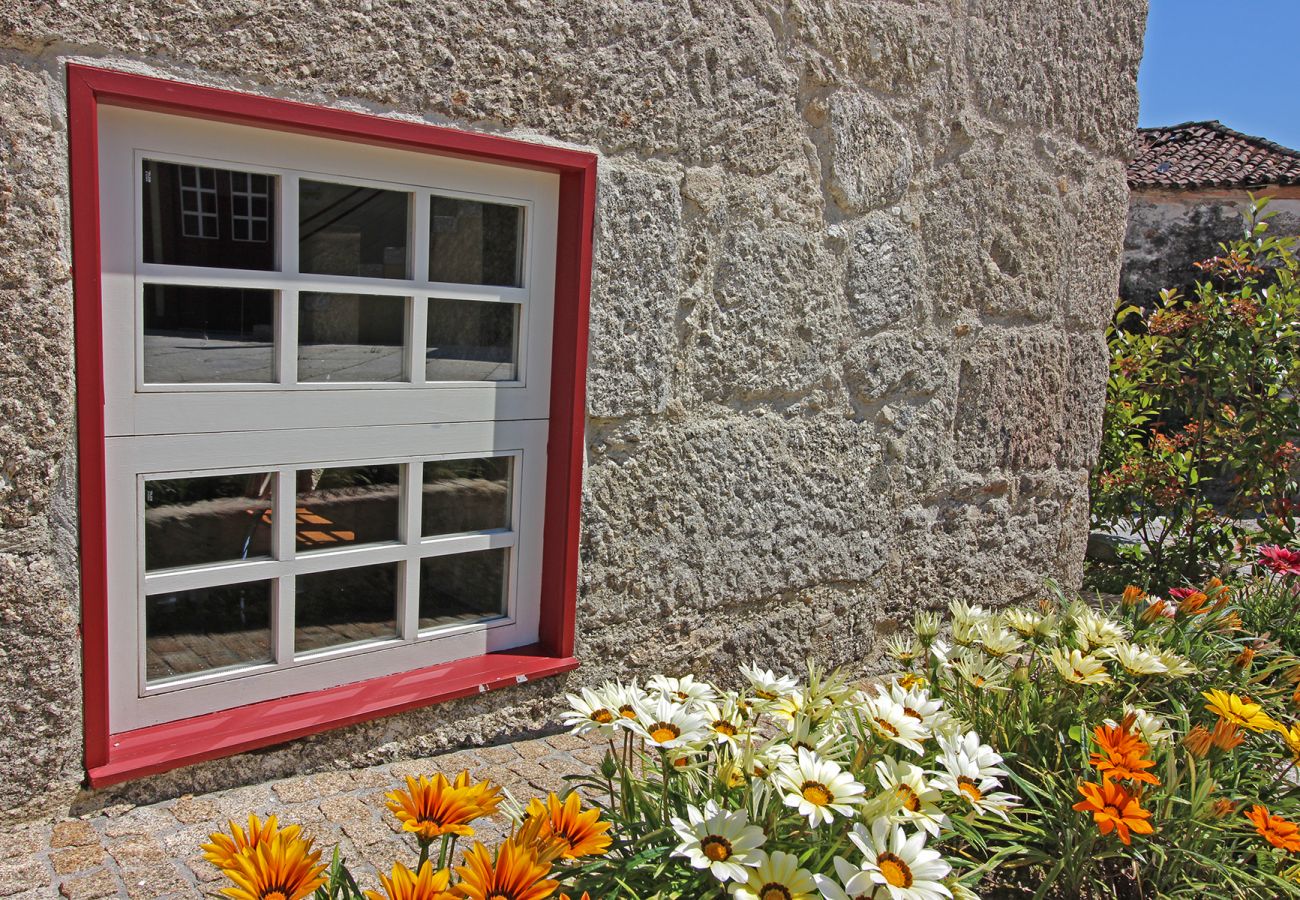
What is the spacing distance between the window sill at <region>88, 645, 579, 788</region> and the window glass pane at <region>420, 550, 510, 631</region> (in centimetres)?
12

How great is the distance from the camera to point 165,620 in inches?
92.3

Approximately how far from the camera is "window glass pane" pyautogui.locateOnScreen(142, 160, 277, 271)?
Answer: 2.19 meters

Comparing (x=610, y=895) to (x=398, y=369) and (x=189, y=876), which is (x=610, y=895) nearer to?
(x=189, y=876)

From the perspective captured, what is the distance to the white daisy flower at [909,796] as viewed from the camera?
1676mm

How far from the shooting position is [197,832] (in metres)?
2.22

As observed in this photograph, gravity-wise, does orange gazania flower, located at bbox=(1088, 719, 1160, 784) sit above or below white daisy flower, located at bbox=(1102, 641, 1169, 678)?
below

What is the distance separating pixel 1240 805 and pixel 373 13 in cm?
257

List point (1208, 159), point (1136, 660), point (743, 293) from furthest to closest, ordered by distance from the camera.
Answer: point (1208, 159) < point (743, 293) < point (1136, 660)

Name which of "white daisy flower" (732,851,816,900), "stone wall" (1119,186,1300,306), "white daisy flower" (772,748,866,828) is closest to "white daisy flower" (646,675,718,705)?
"white daisy flower" (772,748,866,828)

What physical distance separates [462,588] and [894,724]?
1333mm

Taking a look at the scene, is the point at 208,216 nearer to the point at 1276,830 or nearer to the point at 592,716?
the point at 592,716

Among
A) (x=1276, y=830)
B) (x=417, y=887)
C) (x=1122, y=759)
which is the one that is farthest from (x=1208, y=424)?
(x=417, y=887)

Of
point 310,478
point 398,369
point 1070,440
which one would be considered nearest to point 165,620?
point 310,478

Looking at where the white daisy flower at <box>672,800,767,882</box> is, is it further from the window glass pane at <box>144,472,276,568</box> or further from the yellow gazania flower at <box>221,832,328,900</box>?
the window glass pane at <box>144,472,276,568</box>
